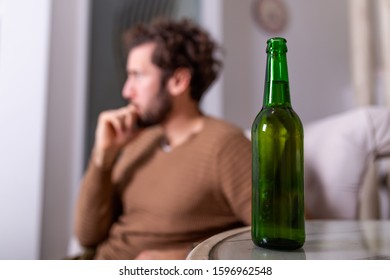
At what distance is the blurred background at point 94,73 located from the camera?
81 cm

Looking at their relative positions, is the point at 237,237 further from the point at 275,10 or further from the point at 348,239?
the point at 275,10

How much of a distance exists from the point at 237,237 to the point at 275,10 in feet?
2.71

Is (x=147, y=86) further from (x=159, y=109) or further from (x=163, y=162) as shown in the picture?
(x=163, y=162)

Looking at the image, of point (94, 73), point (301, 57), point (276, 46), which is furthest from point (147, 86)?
point (276, 46)

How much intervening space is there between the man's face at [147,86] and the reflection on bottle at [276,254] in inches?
22.4

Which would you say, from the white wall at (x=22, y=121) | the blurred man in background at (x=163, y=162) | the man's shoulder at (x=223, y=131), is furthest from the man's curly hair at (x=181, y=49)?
the white wall at (x=22, y=121)

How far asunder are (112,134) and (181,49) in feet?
0.90

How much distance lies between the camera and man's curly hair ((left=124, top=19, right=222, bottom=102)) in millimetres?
947

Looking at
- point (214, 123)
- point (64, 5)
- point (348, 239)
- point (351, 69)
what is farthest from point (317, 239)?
point (351, 69)

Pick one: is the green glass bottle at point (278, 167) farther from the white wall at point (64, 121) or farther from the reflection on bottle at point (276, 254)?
the white wall at point (64, 121)

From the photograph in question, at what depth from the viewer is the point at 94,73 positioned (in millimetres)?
1049

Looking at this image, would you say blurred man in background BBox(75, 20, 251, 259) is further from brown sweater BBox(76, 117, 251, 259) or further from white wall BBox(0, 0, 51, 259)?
white wall BBox(0, 0, 51, 259)

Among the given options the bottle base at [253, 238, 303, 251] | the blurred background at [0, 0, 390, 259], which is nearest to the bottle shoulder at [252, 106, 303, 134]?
the bottle base at [253, 238, 303, 251]

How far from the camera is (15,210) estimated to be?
79cm
